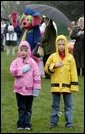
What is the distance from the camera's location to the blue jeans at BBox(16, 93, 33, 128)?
8711 mm

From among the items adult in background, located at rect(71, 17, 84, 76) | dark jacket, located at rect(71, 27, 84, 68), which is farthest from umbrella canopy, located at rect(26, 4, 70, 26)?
dark jacket, located at rect(71, 27, 84, 68)

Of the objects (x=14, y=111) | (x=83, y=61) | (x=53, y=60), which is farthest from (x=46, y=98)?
(x=83, y=61)

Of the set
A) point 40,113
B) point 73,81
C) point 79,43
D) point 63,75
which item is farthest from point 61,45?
point 79,43

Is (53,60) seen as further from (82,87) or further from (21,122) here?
(82,87)

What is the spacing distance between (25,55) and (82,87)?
5.85 m

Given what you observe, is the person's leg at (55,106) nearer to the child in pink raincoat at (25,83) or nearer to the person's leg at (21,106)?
the child in pink raincoat at (25,83)

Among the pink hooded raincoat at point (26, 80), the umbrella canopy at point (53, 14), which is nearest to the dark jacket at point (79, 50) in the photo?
the umbrella canopy at point (53, 14)

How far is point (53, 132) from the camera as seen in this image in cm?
874

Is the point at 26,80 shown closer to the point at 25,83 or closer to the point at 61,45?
the point at 25,83

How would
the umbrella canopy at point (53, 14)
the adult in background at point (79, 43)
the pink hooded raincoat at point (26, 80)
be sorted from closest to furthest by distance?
the pink hooded raincoat at point (26, 80) → the umbrella canopy at point (53, 14) → the adult in background at point (79, 43)

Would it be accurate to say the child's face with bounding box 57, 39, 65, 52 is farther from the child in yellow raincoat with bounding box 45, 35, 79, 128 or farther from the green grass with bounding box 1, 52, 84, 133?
the green grass with bounding box 1, 52, 84, 133

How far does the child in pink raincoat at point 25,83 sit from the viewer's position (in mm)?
8641

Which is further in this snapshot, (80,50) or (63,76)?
(80,50)

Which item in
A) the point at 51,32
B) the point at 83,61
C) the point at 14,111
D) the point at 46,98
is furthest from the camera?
the point at 83,61
